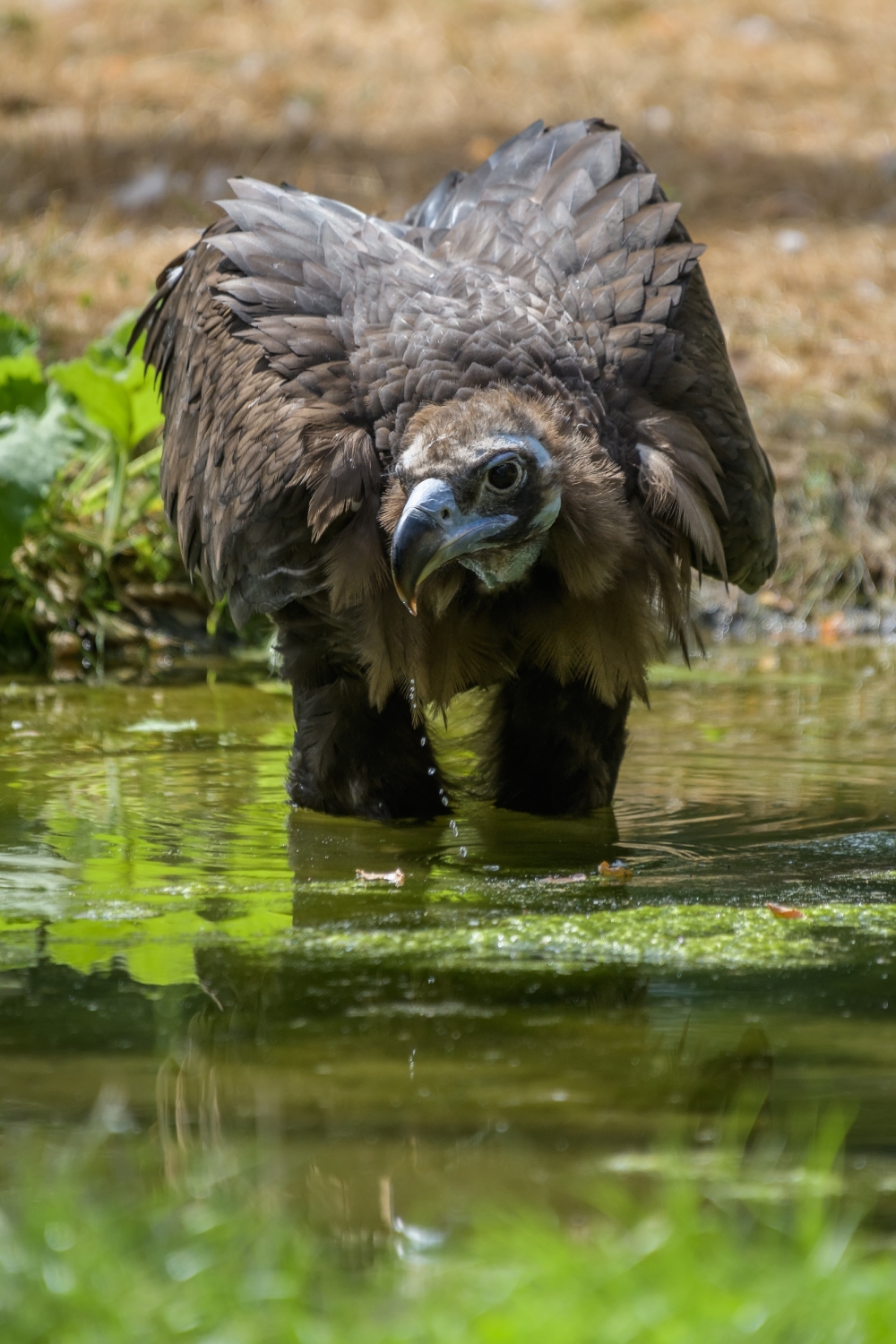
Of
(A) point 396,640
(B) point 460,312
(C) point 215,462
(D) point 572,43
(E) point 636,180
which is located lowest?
(A) point 396,640

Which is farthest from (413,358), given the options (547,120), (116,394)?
(547,120)

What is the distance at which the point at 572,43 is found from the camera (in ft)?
47.6

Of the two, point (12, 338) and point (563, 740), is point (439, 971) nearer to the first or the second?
point (563, 740)

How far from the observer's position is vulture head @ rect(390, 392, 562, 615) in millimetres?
3514

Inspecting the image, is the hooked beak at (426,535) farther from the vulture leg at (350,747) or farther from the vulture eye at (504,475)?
the vulture leg at (350,747)

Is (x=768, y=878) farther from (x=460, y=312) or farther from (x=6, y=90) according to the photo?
(x=6, y=90)

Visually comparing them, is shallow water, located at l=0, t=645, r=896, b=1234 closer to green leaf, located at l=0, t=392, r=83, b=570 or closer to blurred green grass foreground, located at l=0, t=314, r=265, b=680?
green leaf, located at l=0, t=392, r=83, b=570

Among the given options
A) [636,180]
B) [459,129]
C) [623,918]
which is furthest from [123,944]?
[459,129]

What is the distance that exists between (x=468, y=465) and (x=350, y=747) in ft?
3.29

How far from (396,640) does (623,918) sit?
0.99 meters

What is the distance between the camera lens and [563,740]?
434 centimetres

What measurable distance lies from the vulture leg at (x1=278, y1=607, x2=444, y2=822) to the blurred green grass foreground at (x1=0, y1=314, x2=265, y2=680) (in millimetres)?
1836

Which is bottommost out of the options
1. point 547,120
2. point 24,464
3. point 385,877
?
point 385,877

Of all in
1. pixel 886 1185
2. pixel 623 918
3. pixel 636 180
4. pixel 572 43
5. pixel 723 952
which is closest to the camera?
pixel 886 1185
